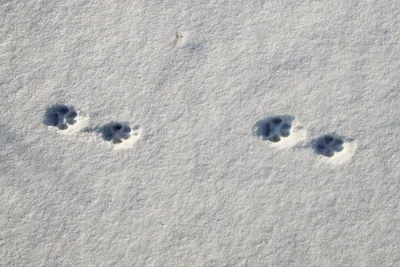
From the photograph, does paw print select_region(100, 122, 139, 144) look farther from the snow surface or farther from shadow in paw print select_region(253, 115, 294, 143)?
shadow in paw print select_region(253, 115, 294, 143)

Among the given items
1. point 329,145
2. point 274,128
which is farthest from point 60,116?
point 329,145

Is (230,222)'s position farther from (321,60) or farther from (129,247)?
(321,60)

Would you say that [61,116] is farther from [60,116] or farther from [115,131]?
[115,131]

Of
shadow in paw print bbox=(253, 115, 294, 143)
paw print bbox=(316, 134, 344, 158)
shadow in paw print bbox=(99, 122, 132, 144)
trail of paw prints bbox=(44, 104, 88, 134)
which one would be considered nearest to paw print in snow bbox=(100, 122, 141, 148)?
shadow in paw print bbox=(99, 122, 132, 144)

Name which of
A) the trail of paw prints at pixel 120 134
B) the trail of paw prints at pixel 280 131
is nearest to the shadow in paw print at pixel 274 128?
the trail of paw prints at pixel 280 131

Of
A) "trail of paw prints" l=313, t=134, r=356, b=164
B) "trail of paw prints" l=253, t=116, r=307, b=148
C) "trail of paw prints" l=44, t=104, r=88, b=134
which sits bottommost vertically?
"trail of paw prints" l=313, t=134, r=356, b=164
